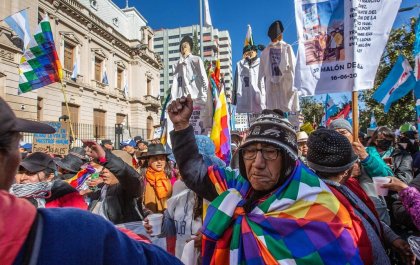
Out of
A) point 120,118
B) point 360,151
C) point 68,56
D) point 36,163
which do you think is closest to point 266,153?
point 360,151

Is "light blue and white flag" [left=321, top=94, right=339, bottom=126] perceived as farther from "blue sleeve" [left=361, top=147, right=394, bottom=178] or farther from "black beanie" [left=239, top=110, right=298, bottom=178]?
"black beanie" [left=239, top=110, right=298, bottom=178]

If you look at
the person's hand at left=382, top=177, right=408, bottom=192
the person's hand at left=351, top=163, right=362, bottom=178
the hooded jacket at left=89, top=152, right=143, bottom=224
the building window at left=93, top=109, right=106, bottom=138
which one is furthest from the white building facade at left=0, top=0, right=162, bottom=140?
the person's hand at left=382, top=177, right=408, bottom=192

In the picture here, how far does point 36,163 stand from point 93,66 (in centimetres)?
2800

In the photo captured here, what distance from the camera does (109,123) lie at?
31.5 m

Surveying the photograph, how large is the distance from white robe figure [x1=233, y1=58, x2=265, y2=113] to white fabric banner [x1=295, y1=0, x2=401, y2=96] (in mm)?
2263

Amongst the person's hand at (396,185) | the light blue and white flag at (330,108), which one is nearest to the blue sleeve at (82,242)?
the person's hand at (396,185)

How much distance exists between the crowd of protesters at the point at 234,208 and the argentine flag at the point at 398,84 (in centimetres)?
447

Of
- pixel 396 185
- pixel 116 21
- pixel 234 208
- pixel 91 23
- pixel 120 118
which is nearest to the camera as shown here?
pixel 234 208

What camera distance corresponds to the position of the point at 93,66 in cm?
2891

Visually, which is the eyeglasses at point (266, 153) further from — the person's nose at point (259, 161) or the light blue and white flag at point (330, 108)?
the light blue and white flag at point (330, 108)

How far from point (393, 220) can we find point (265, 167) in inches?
72.6

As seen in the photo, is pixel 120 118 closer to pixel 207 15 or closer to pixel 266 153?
pixel 207 15

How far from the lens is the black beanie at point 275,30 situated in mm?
5320

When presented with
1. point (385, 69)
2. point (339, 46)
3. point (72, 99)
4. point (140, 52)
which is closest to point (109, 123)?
point (72, 99)
